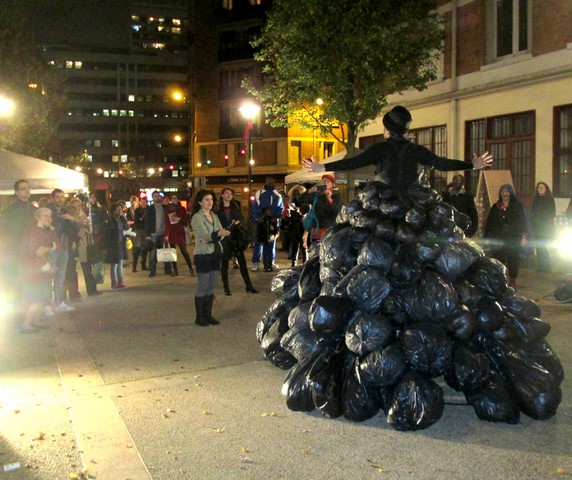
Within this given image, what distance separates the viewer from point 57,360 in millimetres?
7133

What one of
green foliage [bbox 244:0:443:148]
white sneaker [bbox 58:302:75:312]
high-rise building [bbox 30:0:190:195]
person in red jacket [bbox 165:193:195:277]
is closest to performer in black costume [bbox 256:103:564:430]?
white sneaker [bbox 58:302:75:312]

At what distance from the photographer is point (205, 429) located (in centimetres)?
495

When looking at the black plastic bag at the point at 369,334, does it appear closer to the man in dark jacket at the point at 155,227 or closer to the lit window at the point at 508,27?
the man in dark jacket at the point at 155,227

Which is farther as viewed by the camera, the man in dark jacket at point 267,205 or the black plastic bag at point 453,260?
the man in dark jacket at point 267,205

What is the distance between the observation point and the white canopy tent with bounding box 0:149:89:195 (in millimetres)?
12258

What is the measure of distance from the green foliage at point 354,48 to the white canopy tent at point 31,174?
7.97 metres

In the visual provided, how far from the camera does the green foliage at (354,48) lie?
61.4 feet

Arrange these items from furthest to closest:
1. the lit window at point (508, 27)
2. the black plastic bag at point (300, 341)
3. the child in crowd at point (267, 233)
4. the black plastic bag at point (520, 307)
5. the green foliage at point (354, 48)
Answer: the green foliage at point (354, 48), the lit window at point (508, 27), the child in crowd at point (267, 233), the black plastic bag at point (520, 307), the black plastic bag at point (300, 341)

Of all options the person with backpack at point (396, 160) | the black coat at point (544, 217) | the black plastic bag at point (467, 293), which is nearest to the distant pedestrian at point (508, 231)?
the black coat at point (544, 217)

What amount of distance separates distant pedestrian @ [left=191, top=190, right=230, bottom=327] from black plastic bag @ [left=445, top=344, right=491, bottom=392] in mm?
4184

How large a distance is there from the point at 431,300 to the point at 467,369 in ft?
1.89

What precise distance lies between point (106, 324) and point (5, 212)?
6.78ft

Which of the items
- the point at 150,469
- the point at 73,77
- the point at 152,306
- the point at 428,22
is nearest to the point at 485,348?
the point at 150,469

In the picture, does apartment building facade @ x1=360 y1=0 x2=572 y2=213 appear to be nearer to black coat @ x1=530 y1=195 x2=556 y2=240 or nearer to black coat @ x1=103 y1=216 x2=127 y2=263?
black coat @ x1=530 y1=195 x2=556 y2=240
